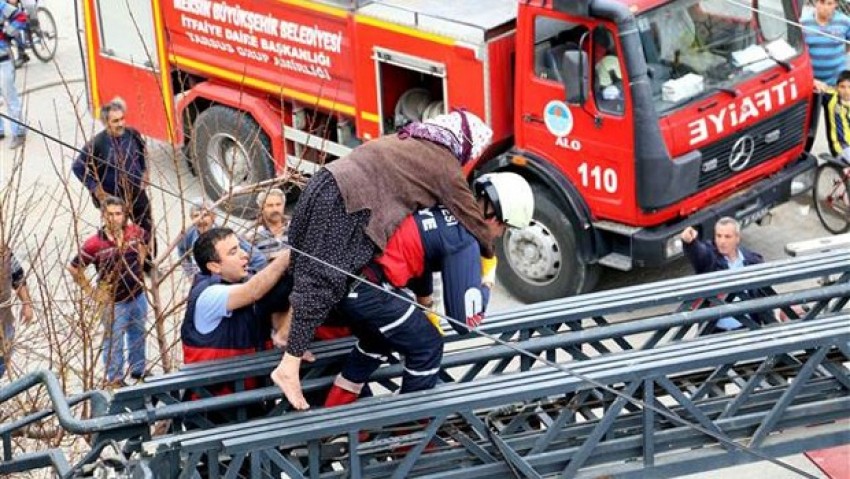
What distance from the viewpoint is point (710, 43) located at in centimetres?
1148

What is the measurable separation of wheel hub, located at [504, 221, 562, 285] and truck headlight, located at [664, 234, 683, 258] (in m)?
0.79

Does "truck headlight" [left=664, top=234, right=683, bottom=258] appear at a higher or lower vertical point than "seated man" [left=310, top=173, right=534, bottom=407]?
lower

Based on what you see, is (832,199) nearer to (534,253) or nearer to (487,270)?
(534,253)

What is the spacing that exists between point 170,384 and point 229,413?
0.96 ft

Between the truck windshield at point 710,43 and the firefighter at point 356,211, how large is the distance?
4.76 meters

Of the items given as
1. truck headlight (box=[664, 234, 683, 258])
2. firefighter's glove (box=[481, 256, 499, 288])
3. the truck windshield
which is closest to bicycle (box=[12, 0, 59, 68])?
the truck windshield

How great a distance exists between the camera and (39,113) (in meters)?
16.8

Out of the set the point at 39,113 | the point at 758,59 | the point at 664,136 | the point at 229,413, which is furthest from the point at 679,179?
the point at 39,113

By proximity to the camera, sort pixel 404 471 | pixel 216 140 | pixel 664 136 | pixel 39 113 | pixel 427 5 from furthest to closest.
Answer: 1. pixel 39 113
2. pixel 216 140
3. pixel 427 5
4. pixel 664 136
5. pixel 404 471

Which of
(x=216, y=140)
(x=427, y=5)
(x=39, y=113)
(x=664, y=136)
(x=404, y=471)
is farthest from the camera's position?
(x=39, y=113)

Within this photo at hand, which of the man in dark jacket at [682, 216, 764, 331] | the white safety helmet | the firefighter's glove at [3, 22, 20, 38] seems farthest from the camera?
the firefighter's glove at [3, 22, 20, 38]

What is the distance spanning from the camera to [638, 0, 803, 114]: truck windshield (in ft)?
36.6

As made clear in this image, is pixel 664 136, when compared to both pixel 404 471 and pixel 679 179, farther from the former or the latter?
pixel 404 471

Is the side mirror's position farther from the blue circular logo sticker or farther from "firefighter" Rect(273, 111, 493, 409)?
"firefighter" Rect(273, 111, 493, 409)
